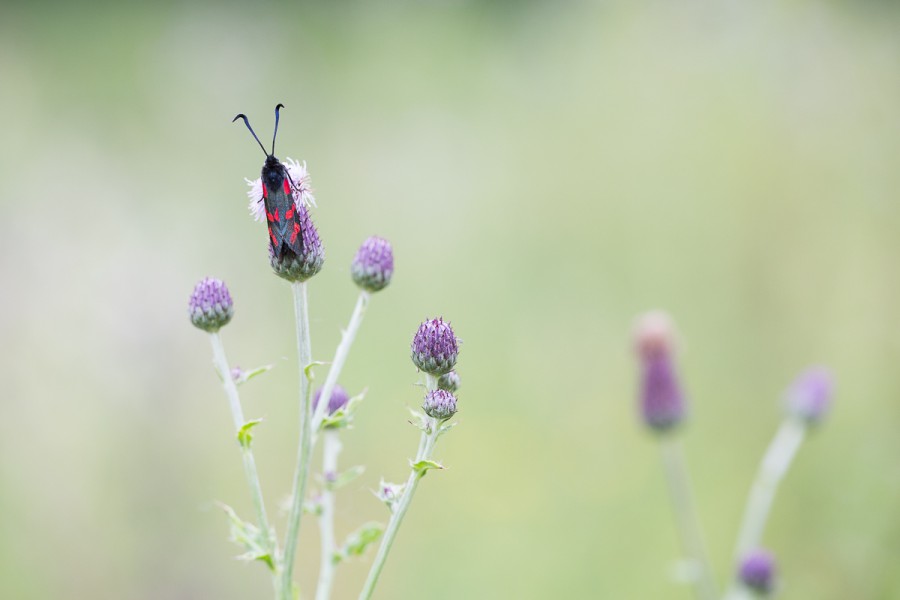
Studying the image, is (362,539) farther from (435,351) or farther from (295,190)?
(295,190)

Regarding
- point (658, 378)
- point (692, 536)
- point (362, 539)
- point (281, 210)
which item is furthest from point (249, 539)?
point (658, 378)

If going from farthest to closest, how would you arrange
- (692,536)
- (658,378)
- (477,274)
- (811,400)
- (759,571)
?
(477,274)
(658,378)
(811,400)
(692,536)
(759,571)

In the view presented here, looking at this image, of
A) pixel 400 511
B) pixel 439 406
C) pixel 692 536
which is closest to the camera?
pixel 400 511

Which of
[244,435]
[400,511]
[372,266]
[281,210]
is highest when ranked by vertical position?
[281,210]

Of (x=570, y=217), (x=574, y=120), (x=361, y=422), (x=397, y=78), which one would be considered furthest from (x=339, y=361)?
(x=397, y=78)

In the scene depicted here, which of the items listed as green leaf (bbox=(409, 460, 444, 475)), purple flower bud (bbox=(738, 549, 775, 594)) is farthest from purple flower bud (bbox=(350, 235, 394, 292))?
purple flower bud (bbox=(738, 549, 775, 594))

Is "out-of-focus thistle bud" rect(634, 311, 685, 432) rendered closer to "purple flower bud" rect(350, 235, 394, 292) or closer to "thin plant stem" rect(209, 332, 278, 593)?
"purple flower bud" rect(350, 235, 394, 292)

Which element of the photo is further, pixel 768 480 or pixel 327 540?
pixel 768 480
